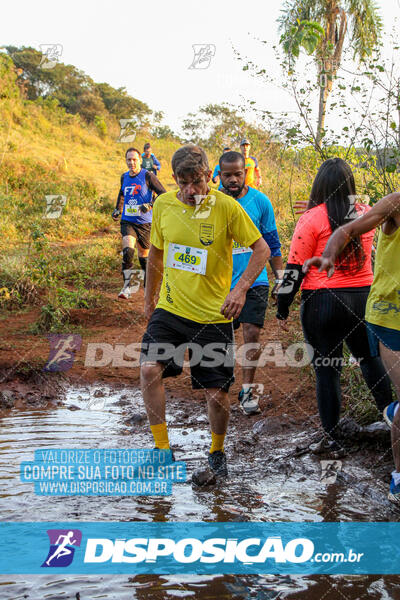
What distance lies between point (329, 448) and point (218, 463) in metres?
0.76

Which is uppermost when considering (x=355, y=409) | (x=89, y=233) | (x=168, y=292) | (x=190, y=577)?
(x=89, y=233)

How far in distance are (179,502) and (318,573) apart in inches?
37.2

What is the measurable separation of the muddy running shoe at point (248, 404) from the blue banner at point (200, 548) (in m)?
1.98

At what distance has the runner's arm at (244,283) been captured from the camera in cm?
329

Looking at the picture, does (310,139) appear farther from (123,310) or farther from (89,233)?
(89,233)

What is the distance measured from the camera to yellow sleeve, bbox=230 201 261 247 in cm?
345

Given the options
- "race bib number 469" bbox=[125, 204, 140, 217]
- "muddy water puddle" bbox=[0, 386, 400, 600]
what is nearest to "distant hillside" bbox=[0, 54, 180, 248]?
"race bib number 469" bbox=[125, 204, 140, 217]

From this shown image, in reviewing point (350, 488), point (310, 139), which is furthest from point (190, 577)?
point (310, 139)

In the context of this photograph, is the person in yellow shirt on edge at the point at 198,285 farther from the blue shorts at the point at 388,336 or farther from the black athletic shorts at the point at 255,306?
the black athletic shorts at the point at 255,306

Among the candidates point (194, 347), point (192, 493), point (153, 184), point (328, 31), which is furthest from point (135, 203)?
point (328, 31)

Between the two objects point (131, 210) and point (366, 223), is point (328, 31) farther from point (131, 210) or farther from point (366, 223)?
point (366, 223)

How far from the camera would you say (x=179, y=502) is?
322 cm

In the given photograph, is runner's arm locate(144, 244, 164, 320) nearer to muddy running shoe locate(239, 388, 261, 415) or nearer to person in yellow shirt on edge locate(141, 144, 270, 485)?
person in yellow shirt on edge locate(141, 144, 270, 485)

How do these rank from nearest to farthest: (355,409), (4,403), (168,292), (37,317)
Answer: (168,292) < (355,409) < (4,403) < (37,317)
